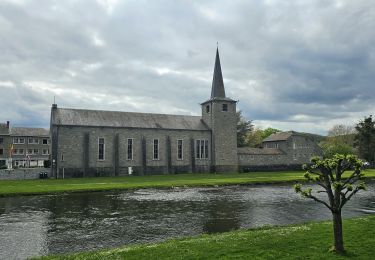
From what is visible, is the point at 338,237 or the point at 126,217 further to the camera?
the point at 126,217

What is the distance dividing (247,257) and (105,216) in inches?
503

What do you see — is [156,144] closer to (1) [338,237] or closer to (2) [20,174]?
(2) [20,174]

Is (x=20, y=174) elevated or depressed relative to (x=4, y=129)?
depressed

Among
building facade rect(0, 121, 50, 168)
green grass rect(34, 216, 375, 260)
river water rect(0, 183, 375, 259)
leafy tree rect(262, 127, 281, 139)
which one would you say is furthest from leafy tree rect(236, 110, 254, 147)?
green grass rect(34, 216, 375, 260)

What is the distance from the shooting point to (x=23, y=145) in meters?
92.1

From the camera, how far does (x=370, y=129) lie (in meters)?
83.4

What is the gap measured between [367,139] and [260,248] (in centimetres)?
8227

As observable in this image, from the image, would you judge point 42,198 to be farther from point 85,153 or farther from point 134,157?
point 134,157

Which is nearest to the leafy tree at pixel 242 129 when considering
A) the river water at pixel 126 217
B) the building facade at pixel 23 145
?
the building facade at pixel 23 145

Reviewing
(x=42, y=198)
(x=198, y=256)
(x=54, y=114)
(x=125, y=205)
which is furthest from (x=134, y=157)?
(x=198, y=256)

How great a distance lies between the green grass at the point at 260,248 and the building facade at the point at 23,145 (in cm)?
8097

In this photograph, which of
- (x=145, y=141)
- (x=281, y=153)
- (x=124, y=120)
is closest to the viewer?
(x=145, y=141)

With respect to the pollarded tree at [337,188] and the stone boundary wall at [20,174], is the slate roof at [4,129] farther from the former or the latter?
the pollarded tree at [337,188]

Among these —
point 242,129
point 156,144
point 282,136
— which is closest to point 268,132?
point 242,129
